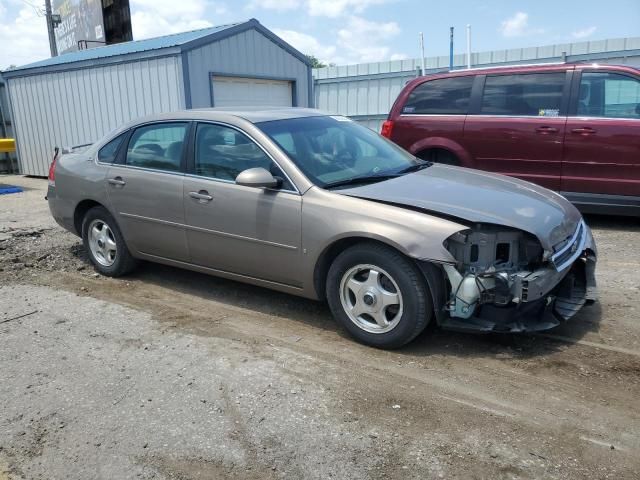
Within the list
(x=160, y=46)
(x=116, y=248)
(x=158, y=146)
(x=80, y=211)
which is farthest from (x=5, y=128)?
(x=158, y=146)

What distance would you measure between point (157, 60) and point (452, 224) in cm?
877

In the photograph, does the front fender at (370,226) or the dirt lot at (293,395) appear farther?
the front fender at (370,226)

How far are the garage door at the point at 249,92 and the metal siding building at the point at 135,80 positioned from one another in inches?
1.6

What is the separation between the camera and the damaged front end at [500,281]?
11.8 feet

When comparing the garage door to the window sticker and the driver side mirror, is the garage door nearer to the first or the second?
the window sticker

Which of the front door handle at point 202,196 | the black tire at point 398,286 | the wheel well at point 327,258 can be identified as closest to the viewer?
the black tire at point 398,286

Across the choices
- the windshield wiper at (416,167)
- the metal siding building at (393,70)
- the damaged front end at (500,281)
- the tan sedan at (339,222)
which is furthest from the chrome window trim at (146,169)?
the metal siding building at (393,70)

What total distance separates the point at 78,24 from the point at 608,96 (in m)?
20.0

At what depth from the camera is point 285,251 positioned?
14.0 ft

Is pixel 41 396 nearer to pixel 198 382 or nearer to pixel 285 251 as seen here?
pixel 198 382

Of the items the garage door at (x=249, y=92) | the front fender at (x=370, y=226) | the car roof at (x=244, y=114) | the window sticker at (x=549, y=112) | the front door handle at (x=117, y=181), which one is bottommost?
the front fender at (x=370, y=226)

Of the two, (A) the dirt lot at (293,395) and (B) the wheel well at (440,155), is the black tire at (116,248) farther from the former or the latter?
(B) the wheel well at (440,155)

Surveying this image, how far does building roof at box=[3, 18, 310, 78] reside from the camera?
10727 mm

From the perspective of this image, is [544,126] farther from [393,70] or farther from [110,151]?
[393,70]
